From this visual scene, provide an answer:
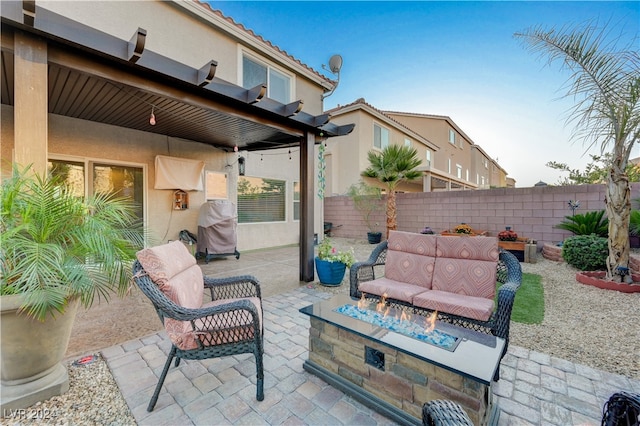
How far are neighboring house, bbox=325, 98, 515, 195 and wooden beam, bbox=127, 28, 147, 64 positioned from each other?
9.94 metres

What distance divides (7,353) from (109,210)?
1.14 m

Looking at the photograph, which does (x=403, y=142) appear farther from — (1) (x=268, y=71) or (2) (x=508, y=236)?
(1) (x=268, y=71)

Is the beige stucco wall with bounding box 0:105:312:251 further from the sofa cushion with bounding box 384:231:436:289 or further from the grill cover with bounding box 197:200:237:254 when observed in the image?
the sofa cushion with bounding box 384:231:436:289

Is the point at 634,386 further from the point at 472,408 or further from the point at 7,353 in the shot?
the point at 7,353

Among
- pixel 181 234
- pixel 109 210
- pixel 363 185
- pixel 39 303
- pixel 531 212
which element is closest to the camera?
pixel 39 303

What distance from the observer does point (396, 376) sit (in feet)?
6.35

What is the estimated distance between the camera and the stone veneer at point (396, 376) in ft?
5.38

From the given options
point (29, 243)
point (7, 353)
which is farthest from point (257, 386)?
point (29, 243)

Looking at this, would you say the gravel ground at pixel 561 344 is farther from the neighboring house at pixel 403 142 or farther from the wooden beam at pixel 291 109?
the neighboring house at pixel 403 142

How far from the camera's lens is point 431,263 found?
3.38m

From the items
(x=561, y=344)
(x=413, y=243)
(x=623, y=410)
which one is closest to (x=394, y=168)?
Result: (x=413, y=243)

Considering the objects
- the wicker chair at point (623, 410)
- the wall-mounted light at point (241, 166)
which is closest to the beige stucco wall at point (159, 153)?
the wall-mounted light at point (241, 166)

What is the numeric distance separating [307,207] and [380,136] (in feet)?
31.6

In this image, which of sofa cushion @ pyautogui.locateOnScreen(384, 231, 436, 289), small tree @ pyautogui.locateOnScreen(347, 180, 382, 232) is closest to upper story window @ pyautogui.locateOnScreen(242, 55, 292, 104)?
small tree @ pyautogui.locateOnScreen(347, 180, 382, 232)
